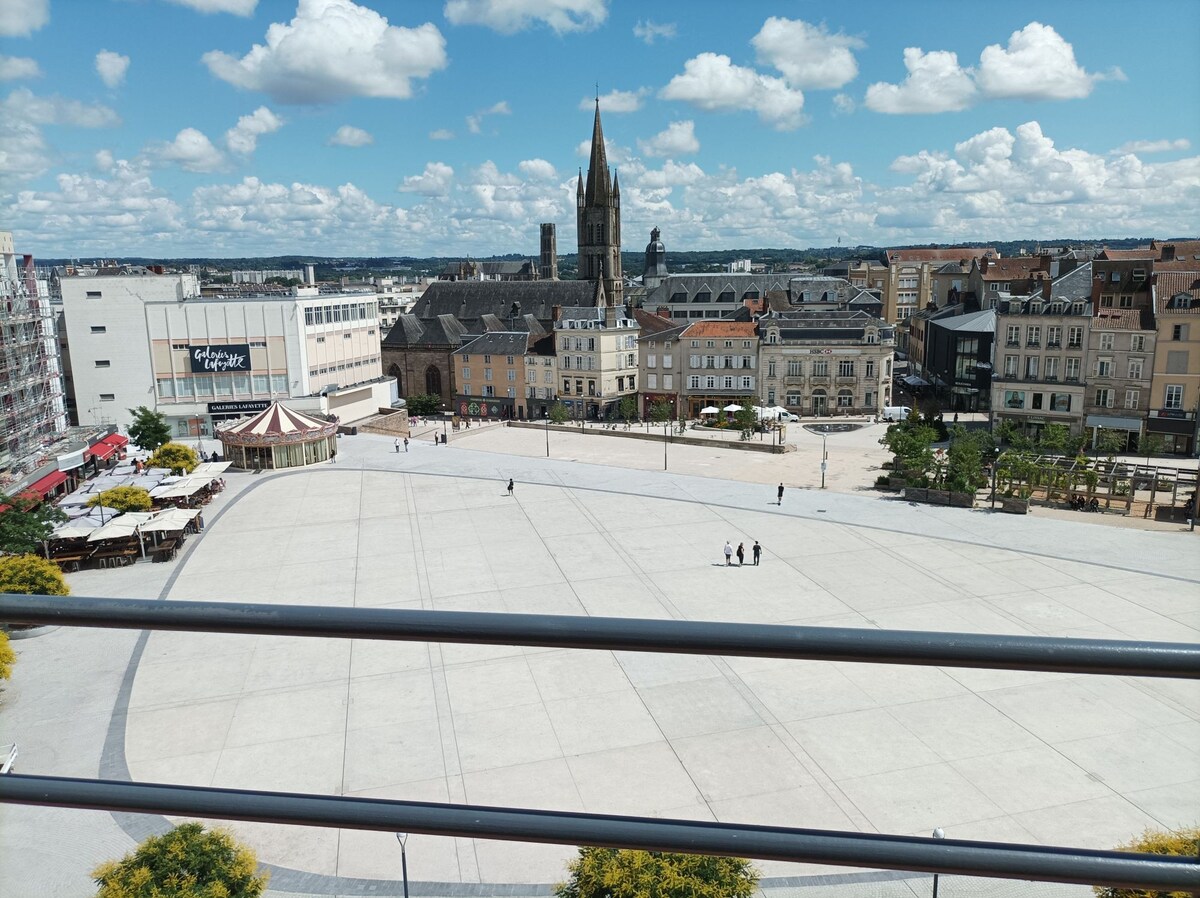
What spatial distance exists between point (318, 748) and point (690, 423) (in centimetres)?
4278

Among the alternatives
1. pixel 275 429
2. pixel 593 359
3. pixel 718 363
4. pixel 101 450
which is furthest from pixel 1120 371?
pixel 101 450

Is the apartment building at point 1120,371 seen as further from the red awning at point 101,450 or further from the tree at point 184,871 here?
the red awning at point 101,450

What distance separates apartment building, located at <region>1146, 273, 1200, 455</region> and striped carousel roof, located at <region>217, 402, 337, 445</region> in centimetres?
3855

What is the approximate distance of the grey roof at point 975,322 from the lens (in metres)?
53.7

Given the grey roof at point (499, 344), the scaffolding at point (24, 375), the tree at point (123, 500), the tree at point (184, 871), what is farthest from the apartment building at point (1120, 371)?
the scaffolding at point (24, 375)

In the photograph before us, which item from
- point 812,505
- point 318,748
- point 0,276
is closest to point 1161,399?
point 812,505

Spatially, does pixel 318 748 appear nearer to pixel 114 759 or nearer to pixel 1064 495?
pixel 114 759

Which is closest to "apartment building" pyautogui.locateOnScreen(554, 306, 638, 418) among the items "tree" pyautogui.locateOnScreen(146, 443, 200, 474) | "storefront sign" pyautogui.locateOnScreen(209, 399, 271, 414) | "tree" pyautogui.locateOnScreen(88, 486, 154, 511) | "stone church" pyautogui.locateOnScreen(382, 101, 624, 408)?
"stone church" pyautogui.locateOnScreen(382, 101, 624, 408)

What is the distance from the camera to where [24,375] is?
35469mm

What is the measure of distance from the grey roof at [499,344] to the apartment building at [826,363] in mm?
16546

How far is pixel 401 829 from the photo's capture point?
4.67 ft

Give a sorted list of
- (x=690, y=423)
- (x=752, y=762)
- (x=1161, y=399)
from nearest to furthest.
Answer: (x=752, y=762) → (x=1161, y=399) → (x=690, y=423)

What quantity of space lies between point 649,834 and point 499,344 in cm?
6154

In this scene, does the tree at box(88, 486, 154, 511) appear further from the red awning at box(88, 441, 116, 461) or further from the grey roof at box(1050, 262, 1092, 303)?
the grey roof at box(1050, 262, 1092, 303)
